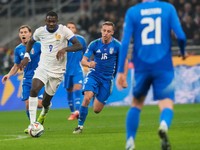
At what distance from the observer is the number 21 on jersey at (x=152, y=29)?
393 inches

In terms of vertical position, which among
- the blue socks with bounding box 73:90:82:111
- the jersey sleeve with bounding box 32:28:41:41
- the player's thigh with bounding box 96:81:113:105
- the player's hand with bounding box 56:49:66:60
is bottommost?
the blue socks with bounding box 73:90:82:111

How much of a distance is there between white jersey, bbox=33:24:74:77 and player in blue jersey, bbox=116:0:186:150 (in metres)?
4.53

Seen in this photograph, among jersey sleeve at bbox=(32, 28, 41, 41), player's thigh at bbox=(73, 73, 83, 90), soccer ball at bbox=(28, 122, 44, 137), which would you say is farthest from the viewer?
player's thigh at bbox=(73, 73, 83, 90)

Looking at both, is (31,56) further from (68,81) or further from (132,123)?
(132,123)

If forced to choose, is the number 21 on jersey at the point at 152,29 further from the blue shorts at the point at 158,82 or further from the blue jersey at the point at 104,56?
the blue jersey at the point at 104,56

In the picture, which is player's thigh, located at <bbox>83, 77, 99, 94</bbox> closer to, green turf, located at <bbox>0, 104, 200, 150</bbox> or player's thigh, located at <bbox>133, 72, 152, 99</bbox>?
green turf, located at <bbox>0, 104, 200, 150</bbox>

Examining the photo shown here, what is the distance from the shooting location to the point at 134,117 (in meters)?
10.2

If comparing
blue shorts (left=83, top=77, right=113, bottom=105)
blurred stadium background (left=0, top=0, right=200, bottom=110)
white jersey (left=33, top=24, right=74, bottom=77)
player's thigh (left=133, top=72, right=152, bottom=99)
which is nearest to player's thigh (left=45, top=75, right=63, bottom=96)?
white jersey (left=33, top=24, right=74, bottom=77)

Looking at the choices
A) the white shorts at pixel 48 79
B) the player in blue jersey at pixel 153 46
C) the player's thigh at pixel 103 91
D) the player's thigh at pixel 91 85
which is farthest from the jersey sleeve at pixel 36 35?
the player in blue jersey at pixel 153 46

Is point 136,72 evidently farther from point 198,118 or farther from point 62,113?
point 62,113

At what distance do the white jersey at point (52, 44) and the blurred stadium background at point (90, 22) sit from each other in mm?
10224

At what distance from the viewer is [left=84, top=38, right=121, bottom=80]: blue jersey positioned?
51.3 feet

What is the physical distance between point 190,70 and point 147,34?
15.6 metres

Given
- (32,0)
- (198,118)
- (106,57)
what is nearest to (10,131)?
(106,57)
